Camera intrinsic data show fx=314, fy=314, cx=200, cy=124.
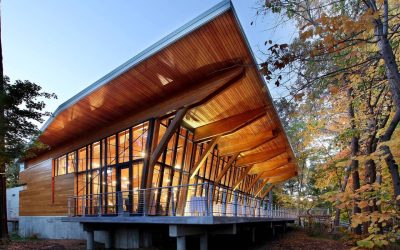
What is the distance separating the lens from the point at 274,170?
32.2m

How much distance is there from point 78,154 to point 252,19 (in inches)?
581

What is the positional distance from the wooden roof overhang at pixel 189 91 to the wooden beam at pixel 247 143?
79 mm

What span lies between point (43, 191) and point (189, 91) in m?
12.5

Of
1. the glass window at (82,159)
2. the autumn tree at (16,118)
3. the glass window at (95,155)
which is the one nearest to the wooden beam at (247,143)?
the glass window at (95,155)

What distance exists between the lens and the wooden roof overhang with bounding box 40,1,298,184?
9.18 metres

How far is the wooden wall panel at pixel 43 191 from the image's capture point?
1716 centimetres

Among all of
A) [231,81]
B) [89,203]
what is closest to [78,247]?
[89,203]

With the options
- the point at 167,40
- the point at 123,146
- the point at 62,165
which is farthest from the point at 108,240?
the point at 167,40

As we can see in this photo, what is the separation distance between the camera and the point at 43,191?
1902 centimetres

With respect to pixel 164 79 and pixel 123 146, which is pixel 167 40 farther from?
pixel 123 146

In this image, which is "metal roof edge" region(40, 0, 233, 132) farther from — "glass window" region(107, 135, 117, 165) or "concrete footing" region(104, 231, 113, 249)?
"concrete footing" region(104, 231, 113, 249)

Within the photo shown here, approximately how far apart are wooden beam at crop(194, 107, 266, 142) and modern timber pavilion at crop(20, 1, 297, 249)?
5 centimetres

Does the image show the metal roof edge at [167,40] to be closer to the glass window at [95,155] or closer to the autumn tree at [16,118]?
the autumn tree at [16,118]

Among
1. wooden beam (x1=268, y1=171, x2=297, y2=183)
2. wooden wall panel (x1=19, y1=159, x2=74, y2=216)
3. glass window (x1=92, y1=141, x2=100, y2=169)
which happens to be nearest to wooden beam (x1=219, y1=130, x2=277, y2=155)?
glass window (x1=92, y1=141, x2=100, y2=169)
